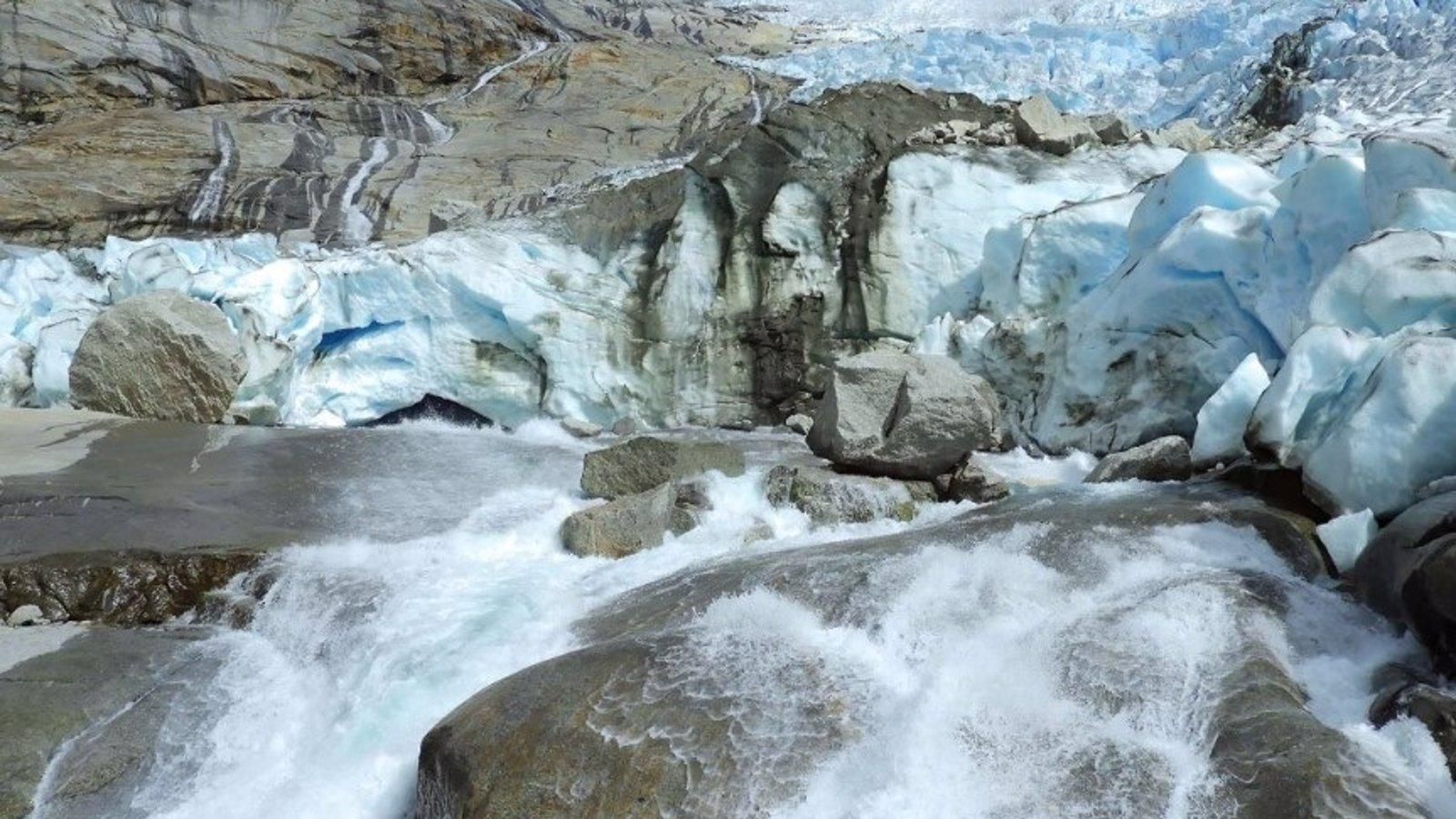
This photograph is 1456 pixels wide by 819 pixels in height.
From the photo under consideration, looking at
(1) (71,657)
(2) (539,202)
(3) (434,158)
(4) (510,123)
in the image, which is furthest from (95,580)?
(4) (510,123)

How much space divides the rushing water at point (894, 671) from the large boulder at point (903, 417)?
1464mm

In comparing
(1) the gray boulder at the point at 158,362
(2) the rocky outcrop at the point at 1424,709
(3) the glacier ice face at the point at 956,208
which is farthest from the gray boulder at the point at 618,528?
(3) the glacier ice face at the point at 956,208

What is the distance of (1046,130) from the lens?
10492mm

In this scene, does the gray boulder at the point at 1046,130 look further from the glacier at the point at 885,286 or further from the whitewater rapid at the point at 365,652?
the whitewater rapid at the point at 365,652

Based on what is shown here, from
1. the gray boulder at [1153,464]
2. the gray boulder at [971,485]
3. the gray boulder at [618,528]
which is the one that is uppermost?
the gray boulder at [1153,464]

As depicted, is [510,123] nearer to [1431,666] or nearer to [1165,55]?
[1165,55]

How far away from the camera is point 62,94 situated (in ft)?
61.8

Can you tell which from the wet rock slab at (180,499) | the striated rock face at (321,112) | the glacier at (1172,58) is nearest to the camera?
the wet rock slab at (180,499)

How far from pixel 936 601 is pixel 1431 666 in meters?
1.50

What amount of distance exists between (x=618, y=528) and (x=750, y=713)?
252 cm

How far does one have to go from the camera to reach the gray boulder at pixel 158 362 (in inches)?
336

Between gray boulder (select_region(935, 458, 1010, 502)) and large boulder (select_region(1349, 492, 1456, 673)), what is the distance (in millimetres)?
2461

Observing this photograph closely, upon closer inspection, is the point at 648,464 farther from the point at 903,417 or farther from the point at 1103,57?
the point at 1103,57

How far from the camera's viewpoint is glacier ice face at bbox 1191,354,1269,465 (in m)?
5.50
